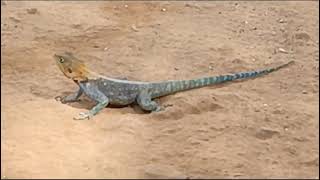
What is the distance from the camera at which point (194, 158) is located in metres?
4.36

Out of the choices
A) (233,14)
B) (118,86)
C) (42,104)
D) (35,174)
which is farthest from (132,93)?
(233,14)

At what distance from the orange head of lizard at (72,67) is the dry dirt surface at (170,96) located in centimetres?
20

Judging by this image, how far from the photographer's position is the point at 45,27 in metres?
6.92

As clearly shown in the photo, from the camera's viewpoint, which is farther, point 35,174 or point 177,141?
point 177,141

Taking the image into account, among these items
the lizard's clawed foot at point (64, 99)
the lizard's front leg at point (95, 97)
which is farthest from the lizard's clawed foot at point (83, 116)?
the lizard's clawed foot at point (64, 99)

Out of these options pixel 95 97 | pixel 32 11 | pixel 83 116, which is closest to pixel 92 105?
pixel 95 97

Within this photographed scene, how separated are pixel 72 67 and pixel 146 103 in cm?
56

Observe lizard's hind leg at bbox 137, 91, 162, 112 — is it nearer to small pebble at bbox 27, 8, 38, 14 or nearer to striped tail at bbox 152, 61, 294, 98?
striped tail at bbox 152, 61, 294, 98

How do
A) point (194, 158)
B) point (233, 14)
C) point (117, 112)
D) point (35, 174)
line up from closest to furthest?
point (35, 174)
point (194, 158)
point (117, 112)
point (233, 14)

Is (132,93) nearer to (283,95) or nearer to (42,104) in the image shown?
(42,104)

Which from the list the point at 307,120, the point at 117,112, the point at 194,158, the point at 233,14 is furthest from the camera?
the point at 233,14

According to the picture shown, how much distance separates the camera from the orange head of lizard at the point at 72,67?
544cm

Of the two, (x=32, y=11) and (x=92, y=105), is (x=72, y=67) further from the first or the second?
(x=32, y=11)

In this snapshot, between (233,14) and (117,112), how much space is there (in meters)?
2.35
